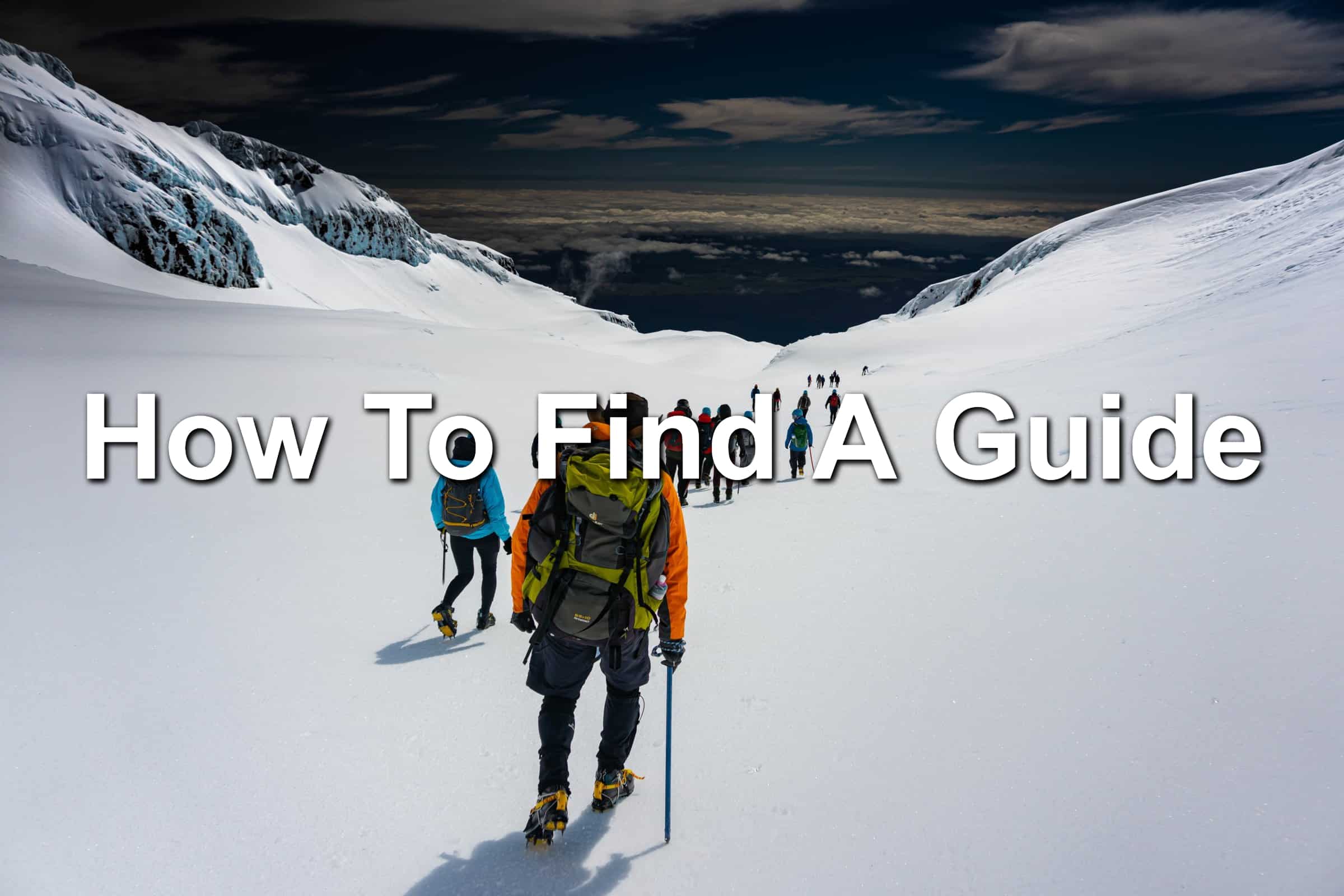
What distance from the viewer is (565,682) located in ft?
14.6

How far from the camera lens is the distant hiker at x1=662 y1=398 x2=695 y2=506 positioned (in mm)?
13031

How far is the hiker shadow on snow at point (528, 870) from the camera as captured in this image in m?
4.11

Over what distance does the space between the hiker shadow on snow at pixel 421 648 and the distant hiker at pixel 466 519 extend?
11 cm

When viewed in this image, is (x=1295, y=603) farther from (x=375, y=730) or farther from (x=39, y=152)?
(x=39, y=152)

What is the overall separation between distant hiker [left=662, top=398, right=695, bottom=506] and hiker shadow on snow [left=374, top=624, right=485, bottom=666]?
5.85m

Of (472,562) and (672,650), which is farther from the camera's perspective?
(472,562)

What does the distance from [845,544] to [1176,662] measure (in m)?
4.46

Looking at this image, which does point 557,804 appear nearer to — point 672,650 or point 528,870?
point 528,870

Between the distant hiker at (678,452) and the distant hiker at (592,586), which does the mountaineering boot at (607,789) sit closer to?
the distant hiker at (592,586)

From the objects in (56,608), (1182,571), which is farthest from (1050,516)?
(56,608)

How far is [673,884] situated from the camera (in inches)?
163

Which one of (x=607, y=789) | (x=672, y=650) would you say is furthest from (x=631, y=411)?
(x=607, y=789)

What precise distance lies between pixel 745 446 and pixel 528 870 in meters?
11.4

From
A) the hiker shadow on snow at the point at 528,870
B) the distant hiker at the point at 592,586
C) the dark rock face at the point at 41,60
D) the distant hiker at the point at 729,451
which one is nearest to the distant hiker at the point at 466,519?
the distant hiker at the point at 592,586
